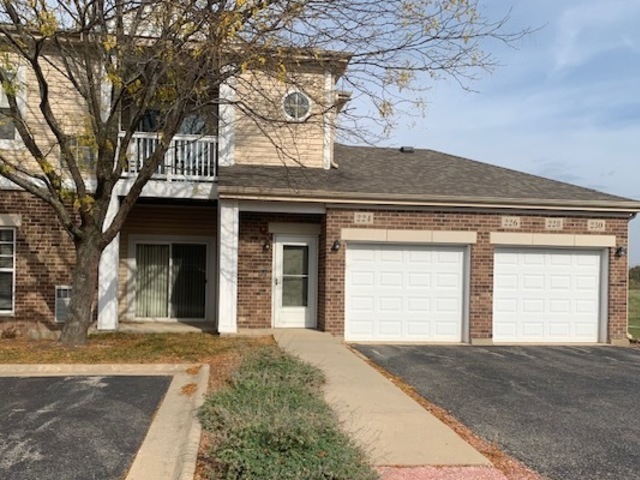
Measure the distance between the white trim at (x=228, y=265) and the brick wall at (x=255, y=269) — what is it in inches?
24.3

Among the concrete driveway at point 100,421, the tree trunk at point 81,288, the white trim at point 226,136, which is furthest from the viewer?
the white trim at point 226,136

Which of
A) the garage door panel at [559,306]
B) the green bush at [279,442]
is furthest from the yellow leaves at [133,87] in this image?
the garage door panel at [559,306]

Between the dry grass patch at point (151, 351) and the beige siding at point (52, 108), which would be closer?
the dry grass patch at point (151, 351)

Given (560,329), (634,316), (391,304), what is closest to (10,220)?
(391,304)

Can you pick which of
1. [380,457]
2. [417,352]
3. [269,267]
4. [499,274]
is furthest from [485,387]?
[269,267]

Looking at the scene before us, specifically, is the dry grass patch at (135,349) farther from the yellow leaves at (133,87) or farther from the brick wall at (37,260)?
the yellow leaves at (133,87)

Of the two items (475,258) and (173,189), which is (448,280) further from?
(173,189)

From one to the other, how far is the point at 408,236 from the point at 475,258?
1.57m

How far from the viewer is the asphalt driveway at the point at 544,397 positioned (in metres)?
5.42

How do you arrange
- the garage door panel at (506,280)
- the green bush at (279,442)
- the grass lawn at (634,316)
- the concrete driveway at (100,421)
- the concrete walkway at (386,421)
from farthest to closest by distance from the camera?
the grass lawn at (634,316)
the garage door panel at (506,280)
the concrete walkway at (386,421)
the concrete driveway at (100,421)
the green bush at (279,442)

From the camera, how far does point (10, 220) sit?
12.6 meters

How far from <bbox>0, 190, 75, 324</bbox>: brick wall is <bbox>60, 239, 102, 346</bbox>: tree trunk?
2.71 metres

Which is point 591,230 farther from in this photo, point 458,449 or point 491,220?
point 458,449

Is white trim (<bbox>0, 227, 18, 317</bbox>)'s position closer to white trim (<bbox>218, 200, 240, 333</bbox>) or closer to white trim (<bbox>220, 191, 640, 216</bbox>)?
white trim (<bbox>218, 200, 240, 333</bbox>)
